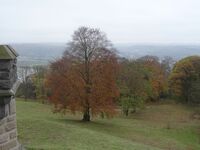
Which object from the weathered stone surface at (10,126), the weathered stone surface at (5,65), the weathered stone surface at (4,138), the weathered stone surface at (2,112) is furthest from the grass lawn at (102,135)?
the weathered stone surface at (5,65)

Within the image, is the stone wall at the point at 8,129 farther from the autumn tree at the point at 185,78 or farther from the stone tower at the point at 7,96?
the autumn tree at the point at 185,78

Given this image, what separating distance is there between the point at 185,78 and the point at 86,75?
32608 millimetres

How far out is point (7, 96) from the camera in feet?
26.9

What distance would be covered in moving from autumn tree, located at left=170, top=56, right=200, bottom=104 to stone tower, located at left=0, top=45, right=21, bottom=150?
56812mm

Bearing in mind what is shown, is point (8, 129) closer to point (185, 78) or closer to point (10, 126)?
point (10, 126)

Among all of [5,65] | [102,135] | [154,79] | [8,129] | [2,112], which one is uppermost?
[5,65]

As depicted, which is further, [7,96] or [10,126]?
[10,126]

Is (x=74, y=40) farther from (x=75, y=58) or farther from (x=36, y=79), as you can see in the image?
(x=36, y=79)

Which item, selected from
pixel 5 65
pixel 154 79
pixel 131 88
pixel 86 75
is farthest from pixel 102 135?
pixel 154 79

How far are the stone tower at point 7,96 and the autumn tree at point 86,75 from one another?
88.2ft

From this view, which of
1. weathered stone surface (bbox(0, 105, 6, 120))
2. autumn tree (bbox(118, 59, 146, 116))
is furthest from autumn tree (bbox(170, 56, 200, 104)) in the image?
weathered stone surface (bbox(0, 105, 6, 120))

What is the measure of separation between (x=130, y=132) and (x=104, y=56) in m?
7.64

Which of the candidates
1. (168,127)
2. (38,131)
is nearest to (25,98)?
(168,127)

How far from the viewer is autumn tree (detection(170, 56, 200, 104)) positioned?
211 feet
